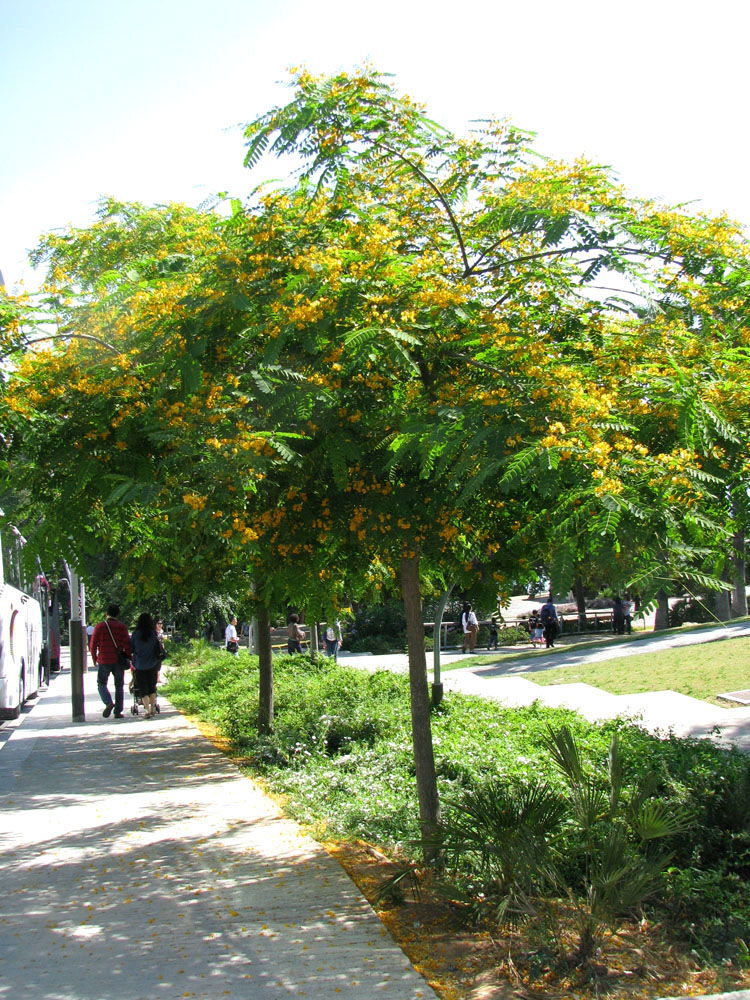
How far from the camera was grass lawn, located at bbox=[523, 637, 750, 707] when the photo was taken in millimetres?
13797

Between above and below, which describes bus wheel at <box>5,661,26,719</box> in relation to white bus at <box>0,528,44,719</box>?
below

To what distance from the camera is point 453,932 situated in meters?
4.98

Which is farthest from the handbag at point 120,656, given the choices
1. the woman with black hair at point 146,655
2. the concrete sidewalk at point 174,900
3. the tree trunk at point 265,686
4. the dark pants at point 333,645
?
the dark pants at point 333,645

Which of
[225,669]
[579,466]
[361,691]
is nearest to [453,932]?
[579,466]

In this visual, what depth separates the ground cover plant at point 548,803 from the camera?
479 cm

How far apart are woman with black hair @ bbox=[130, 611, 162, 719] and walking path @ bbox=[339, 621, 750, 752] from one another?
5272mm

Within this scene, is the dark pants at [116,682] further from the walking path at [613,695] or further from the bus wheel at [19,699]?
the walking path at [613,695]

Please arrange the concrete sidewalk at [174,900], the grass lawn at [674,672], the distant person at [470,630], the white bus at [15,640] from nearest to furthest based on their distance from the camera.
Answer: the concrete sidewalk at [174,900], the grass lawn at [674,672], the white bus at [15,640], the distant person at [470,630]

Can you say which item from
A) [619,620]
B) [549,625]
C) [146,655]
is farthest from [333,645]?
[619,620]

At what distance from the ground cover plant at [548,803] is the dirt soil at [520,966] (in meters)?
0.10

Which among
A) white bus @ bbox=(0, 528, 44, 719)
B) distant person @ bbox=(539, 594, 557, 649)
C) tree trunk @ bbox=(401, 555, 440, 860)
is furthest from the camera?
distant person @ bbox=(539, 594, 557, 649)

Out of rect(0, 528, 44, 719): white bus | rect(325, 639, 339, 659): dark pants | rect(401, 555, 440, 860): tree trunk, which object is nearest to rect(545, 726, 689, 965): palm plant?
rect(401, 555, 440, 860): tree trunk

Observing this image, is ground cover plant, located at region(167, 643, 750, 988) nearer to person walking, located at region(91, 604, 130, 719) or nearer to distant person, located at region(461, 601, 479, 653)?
person walking, located at region(91, 604, 130, 719)

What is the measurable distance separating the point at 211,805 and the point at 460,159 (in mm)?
5867
